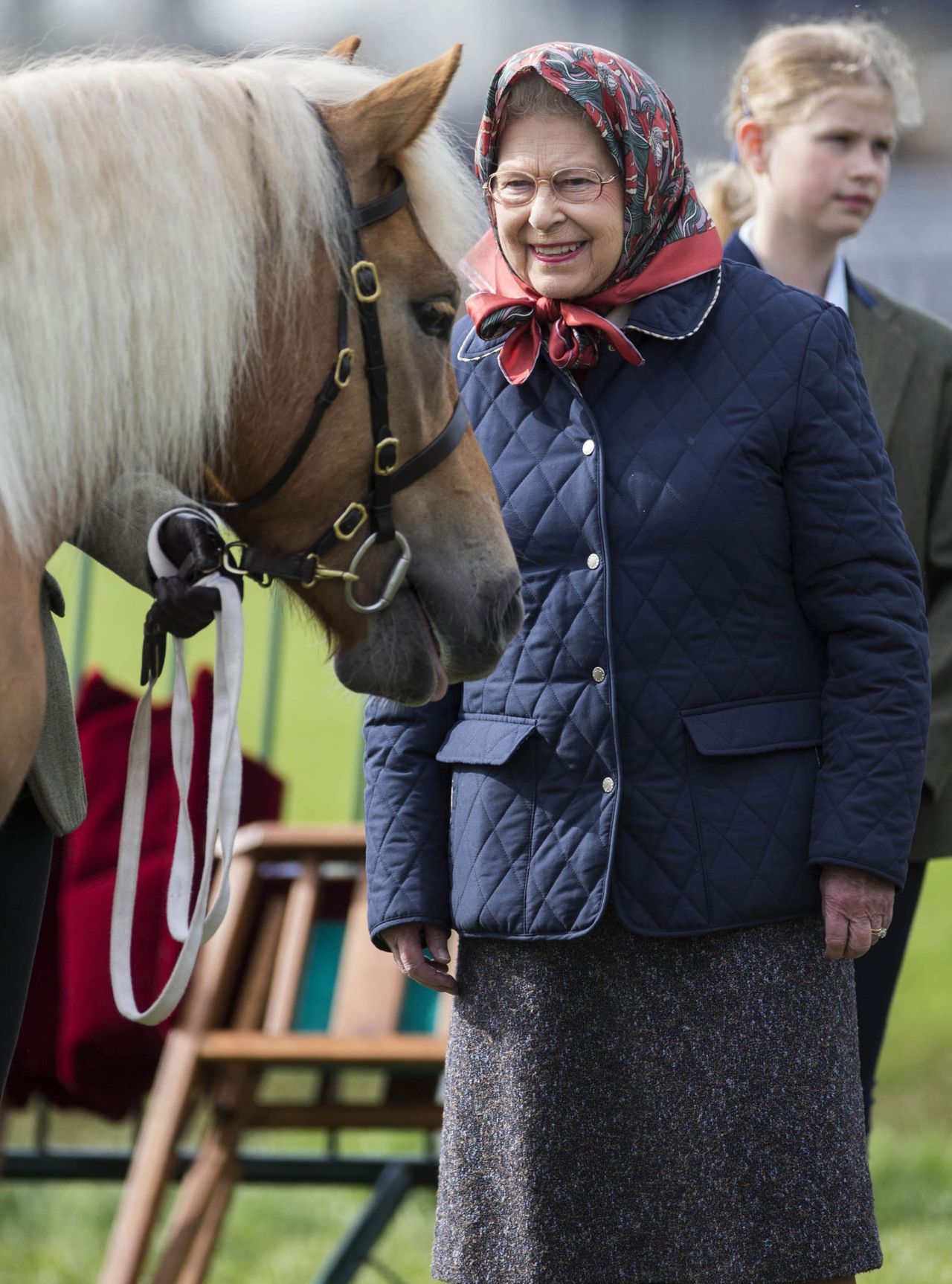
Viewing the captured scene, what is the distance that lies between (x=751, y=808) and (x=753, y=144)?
1525 mm

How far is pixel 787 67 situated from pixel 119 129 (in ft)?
5.57

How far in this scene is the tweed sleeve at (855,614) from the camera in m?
1.95

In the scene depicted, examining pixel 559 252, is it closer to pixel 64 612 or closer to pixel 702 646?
pixel 702 646

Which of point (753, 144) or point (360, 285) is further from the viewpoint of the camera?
point (753, 144)

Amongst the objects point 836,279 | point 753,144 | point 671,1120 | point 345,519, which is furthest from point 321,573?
point 753,144

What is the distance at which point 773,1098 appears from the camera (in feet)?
6.42

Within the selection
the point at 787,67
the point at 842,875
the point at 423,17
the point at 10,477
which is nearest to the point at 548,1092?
the point at 842,875

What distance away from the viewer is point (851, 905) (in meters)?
1.96

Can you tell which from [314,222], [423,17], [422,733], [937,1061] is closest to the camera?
[314,222]

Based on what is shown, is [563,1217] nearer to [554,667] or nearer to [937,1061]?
[554,667]

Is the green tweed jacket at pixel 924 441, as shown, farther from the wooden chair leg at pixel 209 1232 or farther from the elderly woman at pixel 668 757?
the wooden chair leg at pixel 209 1232

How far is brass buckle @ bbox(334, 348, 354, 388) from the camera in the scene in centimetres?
177

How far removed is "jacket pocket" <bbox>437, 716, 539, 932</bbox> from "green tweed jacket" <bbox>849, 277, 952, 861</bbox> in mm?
890

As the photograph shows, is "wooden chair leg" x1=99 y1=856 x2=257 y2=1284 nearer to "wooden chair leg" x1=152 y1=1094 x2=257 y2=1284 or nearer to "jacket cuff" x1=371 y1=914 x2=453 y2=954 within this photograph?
"wooden chair leg" x1=152 y1=1094 x2=257 y2=1284
